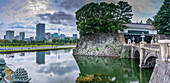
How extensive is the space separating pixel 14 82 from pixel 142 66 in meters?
16.9

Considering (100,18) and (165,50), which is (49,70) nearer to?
(165,50)

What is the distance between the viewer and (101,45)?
27734 mm

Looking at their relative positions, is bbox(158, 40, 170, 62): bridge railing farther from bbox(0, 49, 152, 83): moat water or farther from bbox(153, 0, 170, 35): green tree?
bbox(153, 0, 170, 35): green tree

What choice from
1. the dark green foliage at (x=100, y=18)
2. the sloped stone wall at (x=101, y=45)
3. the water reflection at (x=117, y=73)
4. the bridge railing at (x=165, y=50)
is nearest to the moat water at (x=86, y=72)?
the water reflection at (x=117, y=73)

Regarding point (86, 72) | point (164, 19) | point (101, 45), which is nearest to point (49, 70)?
point (86, 72)

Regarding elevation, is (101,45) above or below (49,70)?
above

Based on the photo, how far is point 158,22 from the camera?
2856cm

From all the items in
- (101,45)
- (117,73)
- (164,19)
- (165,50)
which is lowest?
(117,73)

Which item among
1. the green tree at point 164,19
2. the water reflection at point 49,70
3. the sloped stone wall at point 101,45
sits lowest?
the water reflection at point 49,70

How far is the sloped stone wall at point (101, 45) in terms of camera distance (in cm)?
2630

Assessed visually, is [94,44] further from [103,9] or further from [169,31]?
[169,31]

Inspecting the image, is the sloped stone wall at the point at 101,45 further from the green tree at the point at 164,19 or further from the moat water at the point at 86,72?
the green tree at the point at 164,19

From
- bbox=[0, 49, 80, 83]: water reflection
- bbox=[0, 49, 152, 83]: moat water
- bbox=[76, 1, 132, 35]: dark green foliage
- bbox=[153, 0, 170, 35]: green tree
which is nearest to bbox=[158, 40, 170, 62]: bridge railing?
bbox=[0, 49, 152, 83]: moat water

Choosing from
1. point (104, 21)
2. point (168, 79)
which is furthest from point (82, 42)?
point (168, 79)
